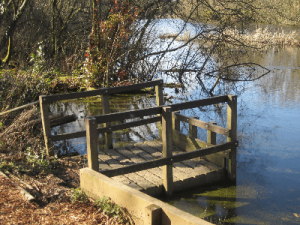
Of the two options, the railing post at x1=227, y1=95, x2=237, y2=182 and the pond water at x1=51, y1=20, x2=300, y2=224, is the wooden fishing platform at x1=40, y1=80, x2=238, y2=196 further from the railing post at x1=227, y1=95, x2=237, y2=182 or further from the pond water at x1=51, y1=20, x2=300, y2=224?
the pond water at x1=51, y1=20, x2=300, y2=224

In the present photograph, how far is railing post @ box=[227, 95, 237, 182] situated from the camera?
18.4ft

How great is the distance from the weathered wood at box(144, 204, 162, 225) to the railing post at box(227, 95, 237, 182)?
2859 millimetres

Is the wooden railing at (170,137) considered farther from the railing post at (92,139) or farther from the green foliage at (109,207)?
the green foliage at (109,207)

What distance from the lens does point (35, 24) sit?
639 inches

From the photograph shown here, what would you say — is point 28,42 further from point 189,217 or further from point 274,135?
point 189,217

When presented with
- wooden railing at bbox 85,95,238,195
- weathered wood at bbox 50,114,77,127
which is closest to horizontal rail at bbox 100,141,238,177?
wooden railing at bbox 85,95,238,195

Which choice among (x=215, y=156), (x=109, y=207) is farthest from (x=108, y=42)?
(x=109, y=207)

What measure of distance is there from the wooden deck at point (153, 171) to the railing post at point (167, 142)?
14 centimetres

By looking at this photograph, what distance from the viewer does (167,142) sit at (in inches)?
203

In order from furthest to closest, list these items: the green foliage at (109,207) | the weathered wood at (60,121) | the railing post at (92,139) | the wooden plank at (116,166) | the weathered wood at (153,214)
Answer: the weathered wood at (60,121)
the wooden plank at (116,166)
the railing post at (92,139)
the green foliage at (109,207)
the weathered wood at (153,214)

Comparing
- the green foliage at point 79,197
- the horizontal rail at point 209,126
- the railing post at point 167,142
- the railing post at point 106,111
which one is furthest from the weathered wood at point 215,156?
the green foliage at point 79,197

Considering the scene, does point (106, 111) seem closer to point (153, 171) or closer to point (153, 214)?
point (153, 171)

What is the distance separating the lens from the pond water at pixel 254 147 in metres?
5.28

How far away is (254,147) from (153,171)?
2.93m
